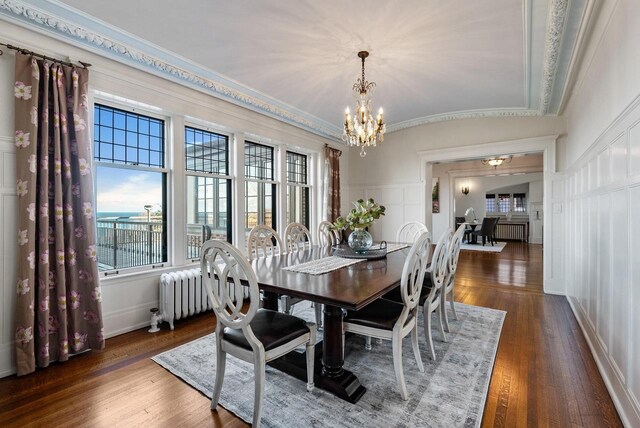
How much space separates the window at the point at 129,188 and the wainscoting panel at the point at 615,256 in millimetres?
3904

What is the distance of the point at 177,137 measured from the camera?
11.2 feet

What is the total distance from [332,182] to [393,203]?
1.29 m

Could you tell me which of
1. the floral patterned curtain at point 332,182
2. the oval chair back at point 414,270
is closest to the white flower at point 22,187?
the oval chair back at point 414,270

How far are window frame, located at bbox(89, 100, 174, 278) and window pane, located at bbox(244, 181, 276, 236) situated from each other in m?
1.07

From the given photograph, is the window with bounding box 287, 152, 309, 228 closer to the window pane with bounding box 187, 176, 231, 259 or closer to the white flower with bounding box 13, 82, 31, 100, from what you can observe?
the window pane with bounding box 187, 176, 231, 259

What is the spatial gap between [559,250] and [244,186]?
460 cm

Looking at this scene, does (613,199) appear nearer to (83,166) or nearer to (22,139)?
(83,166)

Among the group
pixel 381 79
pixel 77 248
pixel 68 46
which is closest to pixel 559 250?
pixel 381 79

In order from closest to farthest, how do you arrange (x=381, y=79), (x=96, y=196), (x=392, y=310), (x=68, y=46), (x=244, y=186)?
(x=392, y=310), (x=68, y=46), (x=96, y=196), (x=381, y=79), (x=244, y=186)

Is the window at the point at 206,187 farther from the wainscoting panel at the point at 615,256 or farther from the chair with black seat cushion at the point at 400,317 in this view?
the wainscoting panel at the point at 615,256

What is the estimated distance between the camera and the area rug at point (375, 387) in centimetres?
174

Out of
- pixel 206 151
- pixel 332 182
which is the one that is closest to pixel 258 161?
pixel 206 151

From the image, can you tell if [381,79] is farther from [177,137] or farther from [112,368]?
[112,368]

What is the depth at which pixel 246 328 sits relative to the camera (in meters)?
1.66
